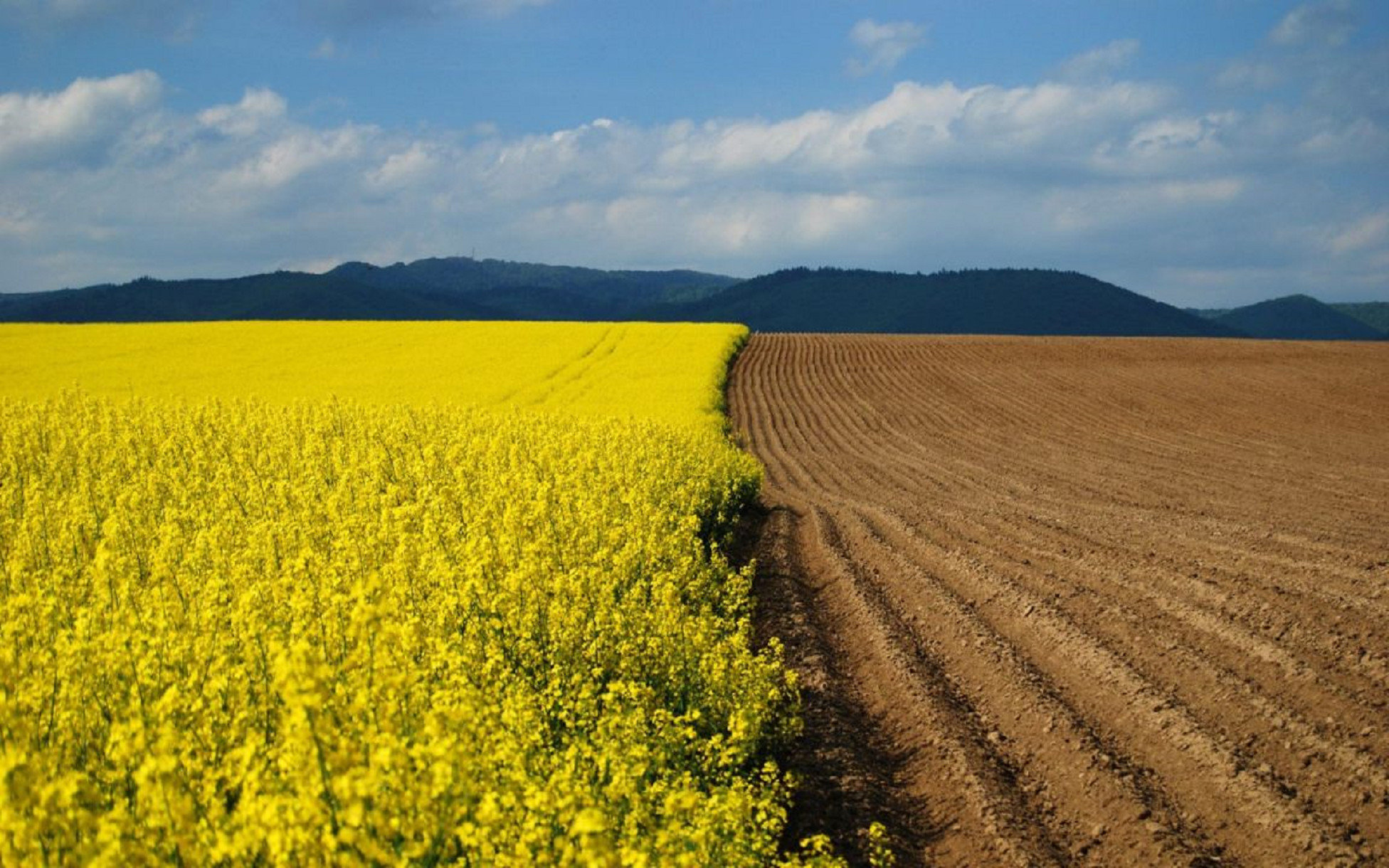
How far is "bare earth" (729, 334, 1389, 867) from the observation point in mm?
6801

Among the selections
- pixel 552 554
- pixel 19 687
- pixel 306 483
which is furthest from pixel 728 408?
pixel 19 687

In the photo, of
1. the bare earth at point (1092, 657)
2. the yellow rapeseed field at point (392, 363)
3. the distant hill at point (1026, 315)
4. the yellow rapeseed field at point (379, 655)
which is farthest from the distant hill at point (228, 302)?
the bare earth at point (1092, 657)

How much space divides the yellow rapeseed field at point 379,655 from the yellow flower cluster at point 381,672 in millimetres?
29

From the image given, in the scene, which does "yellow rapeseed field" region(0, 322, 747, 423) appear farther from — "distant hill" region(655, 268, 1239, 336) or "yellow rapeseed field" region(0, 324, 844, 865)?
"distant hill" region(655, 268, 1239, 336)

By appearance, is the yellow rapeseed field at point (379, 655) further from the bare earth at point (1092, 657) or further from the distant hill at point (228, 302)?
the distant hill at point (228, 302)

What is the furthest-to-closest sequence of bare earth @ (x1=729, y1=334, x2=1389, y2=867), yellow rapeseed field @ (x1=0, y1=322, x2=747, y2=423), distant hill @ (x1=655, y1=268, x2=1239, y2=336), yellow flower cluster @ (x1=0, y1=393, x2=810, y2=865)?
distant hill @ (x1=655, y1=268, x2=1239, y2=336), yellow rapeseed field @ (x1=0, y1=322, x2=747, y2=423), bare earth @ (x1=729, y1=334, x2=1389, y2=867), yellow flower cluster @ (x1=0, y1=393, x2=810, y2=865)

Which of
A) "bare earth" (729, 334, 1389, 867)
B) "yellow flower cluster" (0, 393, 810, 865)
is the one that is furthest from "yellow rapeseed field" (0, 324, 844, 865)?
"bare earth" (729, 334, 1389, 867)

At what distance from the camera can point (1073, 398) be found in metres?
39.1

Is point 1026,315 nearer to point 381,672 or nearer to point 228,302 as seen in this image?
point 228,302

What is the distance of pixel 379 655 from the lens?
4848 millimetres

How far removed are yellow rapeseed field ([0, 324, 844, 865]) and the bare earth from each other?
3.70ft

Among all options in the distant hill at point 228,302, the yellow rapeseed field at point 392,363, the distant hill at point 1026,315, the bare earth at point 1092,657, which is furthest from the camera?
the distant hill at point 1026,315

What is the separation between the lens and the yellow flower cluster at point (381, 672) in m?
3.63

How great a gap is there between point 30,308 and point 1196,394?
161 metres
